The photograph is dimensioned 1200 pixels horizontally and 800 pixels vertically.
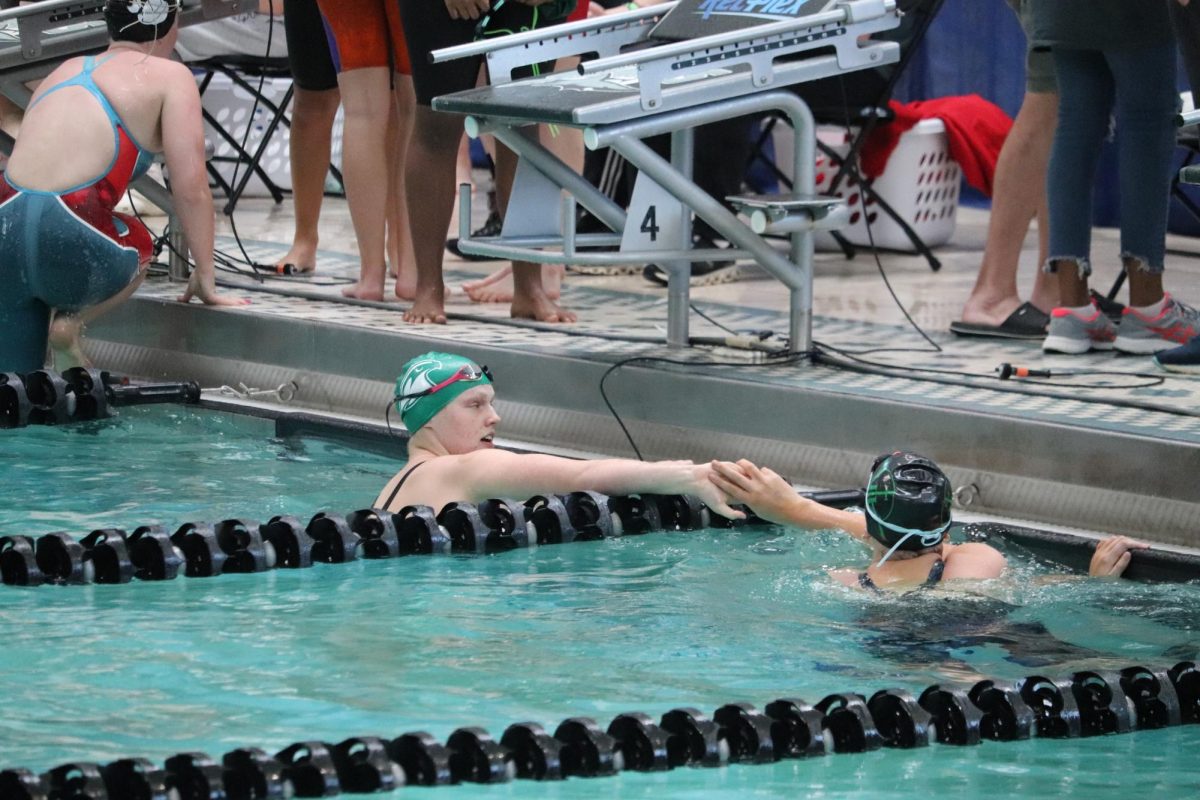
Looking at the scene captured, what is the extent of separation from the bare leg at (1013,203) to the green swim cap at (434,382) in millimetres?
2016

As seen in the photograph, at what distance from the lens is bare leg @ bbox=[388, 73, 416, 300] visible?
259 inches

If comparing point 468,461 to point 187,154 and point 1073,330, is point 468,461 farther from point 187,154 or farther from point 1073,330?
point 1073,330

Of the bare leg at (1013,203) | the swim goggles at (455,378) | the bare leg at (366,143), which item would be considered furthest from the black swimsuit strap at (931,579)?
the bare leg at (366,143)

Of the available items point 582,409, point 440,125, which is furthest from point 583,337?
point 440,125

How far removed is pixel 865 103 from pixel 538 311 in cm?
203

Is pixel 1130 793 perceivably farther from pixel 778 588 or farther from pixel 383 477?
pixel 383 477

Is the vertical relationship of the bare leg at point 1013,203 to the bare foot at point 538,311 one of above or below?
above

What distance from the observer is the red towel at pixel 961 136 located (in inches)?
314

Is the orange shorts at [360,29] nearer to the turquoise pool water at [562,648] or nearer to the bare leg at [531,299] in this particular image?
the bare leg at [531,299]

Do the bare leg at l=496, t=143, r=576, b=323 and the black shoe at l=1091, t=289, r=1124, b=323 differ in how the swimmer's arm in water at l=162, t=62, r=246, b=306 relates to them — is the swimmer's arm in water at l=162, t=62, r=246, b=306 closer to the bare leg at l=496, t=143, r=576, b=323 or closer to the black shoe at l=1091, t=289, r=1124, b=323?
the bare leg at l=496, t=143, r=576, b=323

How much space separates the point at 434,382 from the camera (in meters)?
4.59

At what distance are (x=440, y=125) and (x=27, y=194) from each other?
1236mm

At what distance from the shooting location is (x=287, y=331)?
6.27 metres

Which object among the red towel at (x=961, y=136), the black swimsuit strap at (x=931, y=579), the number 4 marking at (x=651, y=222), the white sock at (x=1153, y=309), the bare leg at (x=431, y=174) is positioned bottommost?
the black swimsuit strap at (x=931, y=579)
